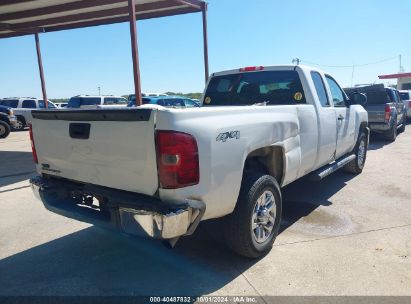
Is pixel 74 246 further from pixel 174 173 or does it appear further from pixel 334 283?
pixel 334 283

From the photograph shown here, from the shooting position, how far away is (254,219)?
3.53 meters

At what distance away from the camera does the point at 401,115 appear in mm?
14336

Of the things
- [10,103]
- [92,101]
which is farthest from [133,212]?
[10,103]

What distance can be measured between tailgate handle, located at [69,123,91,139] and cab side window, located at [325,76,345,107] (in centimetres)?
401

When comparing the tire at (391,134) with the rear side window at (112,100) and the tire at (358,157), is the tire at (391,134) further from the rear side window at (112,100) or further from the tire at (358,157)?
the rear side window at (112,100)

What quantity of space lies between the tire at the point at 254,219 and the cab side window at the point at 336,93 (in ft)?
8.82

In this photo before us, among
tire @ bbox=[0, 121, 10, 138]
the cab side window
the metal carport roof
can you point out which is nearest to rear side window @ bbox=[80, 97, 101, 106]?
tire @ bbox=[0, 121, 10, 138]

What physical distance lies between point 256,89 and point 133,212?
302cm

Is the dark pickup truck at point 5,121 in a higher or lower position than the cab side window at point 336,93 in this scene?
lower

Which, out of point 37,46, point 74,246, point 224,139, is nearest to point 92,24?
point 37,46

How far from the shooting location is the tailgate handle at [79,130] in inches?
122

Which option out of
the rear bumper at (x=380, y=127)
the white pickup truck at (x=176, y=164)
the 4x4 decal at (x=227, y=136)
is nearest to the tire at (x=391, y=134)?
the rear bumper at (x=380, y=127)

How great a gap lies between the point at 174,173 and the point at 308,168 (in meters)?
2.50

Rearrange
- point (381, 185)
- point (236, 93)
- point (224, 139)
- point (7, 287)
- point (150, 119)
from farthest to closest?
point (381, 185) < point (236, 93) < point (7, 287) < point (224, 139) < point (150, 119)
